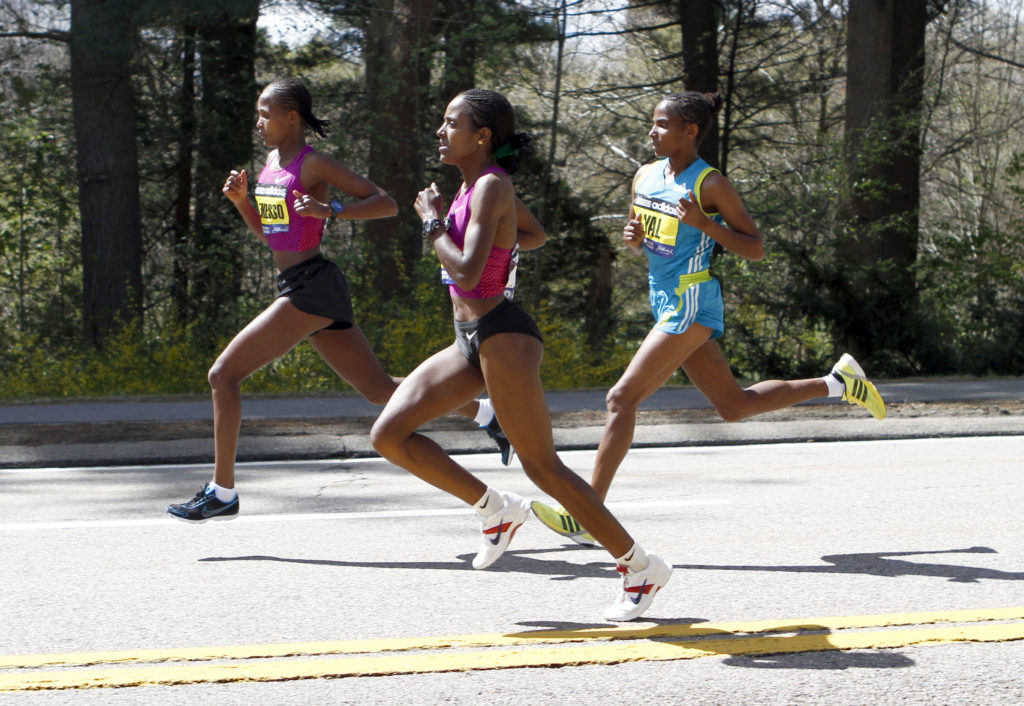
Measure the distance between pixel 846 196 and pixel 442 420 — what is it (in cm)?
835

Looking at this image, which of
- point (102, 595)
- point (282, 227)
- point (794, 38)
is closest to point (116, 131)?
point (794, 38)

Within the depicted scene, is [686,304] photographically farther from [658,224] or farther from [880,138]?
[880,138]

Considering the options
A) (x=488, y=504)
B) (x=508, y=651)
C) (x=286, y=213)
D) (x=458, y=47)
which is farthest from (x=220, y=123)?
(x=508, y=651)

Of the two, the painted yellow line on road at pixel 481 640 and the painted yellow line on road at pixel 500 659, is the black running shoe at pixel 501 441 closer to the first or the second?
the painted yellow line on road at pixel 481 640

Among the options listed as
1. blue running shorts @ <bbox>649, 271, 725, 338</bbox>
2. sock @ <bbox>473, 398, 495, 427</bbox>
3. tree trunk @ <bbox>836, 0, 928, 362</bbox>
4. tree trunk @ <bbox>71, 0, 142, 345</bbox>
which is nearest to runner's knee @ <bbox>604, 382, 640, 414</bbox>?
blue running shorts @ <bbox>649, 271, 725, 338</bbox>

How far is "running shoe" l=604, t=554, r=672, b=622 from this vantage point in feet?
13.7

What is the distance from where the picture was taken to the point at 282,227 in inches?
226

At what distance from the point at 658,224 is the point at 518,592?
177 centimetres

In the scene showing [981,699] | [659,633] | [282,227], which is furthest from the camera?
[282,227]

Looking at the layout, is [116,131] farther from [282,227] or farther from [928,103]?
[282,227]

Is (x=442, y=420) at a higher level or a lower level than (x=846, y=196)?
lower

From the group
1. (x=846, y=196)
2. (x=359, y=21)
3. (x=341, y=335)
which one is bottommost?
(x=341, y=335)

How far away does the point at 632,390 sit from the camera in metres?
5.39

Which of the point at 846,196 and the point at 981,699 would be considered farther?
the point at 846,196
